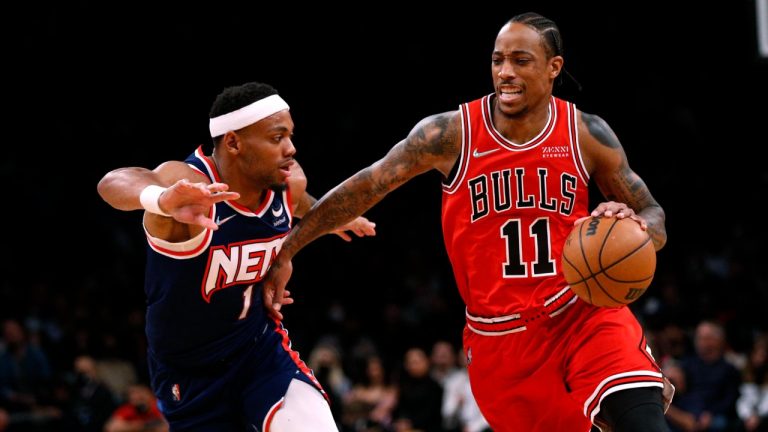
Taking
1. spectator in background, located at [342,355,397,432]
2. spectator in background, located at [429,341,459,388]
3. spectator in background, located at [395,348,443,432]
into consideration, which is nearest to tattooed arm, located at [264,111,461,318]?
spectator in background, located at [395,348,443,432]

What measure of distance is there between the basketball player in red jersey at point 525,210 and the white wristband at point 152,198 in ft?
2.99

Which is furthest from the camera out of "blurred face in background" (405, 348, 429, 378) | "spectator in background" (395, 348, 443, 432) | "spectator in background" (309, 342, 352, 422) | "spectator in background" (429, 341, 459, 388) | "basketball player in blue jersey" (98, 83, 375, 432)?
"spectator in background" (429, 341, 459, 388)

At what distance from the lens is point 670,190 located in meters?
14.6

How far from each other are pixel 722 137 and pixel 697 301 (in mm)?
3940

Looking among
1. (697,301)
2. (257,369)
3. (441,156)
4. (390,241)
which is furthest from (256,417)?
(390,241)

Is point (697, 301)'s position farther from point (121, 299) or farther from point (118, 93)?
→ point (118, 93)

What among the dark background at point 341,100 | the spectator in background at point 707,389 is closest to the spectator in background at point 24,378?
A: the dark background at point 341,100

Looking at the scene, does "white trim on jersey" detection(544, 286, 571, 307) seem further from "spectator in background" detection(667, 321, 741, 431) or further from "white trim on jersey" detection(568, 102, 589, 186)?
"spectator in background" detection(667, 321, 741, 431)

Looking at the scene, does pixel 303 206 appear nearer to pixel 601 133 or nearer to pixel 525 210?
pixel 525 210

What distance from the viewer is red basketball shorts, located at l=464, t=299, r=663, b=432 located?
14.8ft

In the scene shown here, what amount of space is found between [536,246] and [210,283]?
5.04ft

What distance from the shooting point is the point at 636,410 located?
14.1 feet

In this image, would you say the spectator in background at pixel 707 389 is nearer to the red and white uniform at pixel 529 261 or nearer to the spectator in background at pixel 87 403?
the red and white uniform at pixel 529 261

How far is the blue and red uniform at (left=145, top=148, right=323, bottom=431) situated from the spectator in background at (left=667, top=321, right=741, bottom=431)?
5.70m
